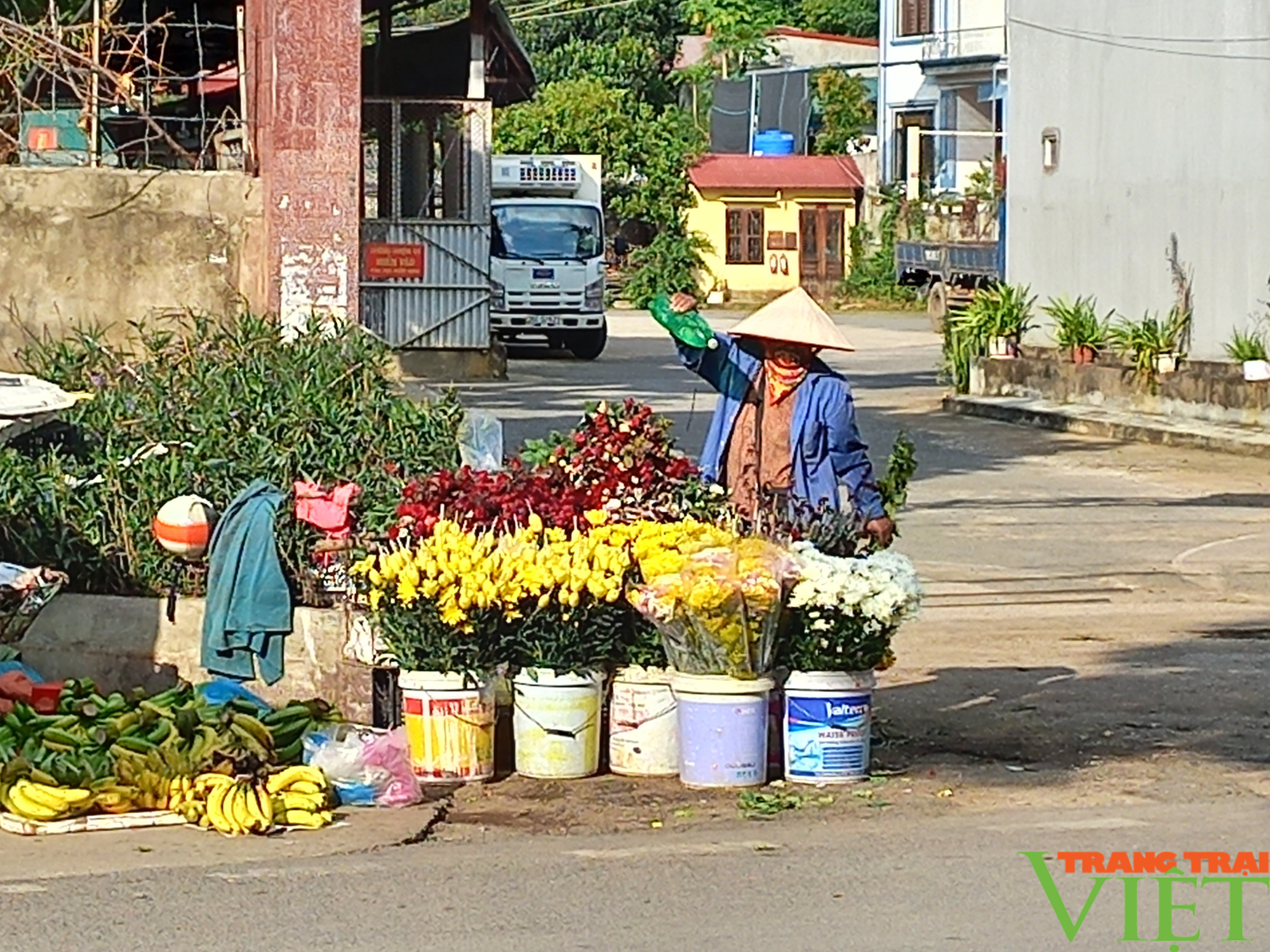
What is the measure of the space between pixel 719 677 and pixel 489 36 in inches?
820

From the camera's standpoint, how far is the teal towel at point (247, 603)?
8859 mm

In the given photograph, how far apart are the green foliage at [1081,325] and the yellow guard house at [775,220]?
30695 millimetres

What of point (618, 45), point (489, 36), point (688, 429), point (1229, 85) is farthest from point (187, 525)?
point (618, 45)

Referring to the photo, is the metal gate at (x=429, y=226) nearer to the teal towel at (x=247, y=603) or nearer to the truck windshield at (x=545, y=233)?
the truck windshield at (x=545, y=233)

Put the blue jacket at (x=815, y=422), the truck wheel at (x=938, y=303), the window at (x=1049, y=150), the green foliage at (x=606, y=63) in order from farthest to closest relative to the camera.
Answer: the green foliage at (x=606, y=63) < the truck wheel at (x=938, y=303) < the window at (x=1049, y=150) < the blue jacket at (x=815, y=422)

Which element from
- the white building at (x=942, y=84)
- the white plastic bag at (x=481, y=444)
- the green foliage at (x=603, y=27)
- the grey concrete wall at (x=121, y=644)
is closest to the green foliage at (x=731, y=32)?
the green foliage at (x=603, y=27)

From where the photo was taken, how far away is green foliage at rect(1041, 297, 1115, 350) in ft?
85.5

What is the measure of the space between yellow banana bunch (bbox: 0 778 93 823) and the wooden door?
50.8 meters

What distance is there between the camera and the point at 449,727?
27.3ft

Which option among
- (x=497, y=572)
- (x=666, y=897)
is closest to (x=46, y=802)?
(x=497, y=572)

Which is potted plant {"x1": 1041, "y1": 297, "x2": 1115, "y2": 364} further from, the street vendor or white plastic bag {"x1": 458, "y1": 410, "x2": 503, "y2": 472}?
the street vendor

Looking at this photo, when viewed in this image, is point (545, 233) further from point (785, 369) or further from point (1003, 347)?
point (785, 369)

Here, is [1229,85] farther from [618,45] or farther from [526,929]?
[618,45]

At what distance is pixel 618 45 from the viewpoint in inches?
2406
